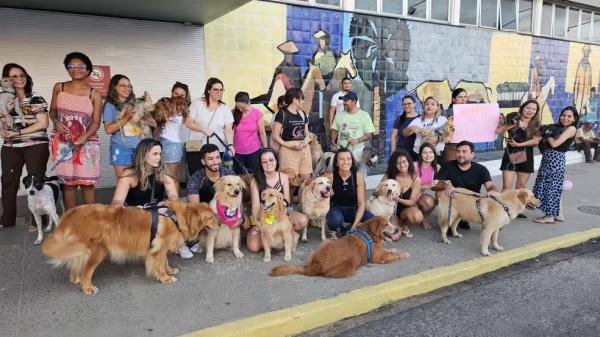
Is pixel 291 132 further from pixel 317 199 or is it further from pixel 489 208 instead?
pixel 489 208

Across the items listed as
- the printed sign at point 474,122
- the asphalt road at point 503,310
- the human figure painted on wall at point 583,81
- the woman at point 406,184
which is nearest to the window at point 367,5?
the printed sign at point 474,122

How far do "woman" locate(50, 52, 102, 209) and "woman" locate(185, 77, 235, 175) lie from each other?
3.81ft

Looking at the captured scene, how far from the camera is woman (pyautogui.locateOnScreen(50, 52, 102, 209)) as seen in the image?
473 centimetres

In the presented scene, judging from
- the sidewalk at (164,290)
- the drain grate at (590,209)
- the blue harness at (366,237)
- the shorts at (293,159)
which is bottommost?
the drain grate at (590,209)

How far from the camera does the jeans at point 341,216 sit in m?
5.13

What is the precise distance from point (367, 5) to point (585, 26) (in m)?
9.70

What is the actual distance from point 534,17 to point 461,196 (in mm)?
10465

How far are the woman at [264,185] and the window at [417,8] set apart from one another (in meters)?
7.22

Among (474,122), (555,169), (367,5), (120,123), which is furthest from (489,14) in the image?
(120,123)

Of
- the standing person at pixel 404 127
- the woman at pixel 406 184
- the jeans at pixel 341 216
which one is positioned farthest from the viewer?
the standing person at pixel 404 127

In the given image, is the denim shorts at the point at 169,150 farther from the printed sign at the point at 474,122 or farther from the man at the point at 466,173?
the printed sign at the point at 474,122

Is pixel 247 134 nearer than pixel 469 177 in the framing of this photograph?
No

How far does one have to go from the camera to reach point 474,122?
6469 mm

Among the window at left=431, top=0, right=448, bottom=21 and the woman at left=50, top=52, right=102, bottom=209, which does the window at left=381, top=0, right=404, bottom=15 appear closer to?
the window at left=431, top=0, right=448, bottom=21
